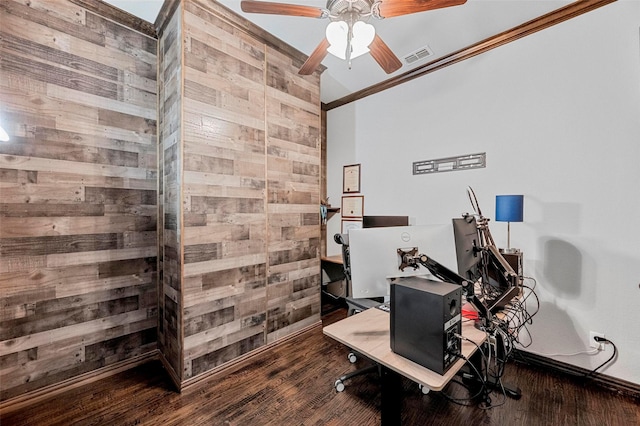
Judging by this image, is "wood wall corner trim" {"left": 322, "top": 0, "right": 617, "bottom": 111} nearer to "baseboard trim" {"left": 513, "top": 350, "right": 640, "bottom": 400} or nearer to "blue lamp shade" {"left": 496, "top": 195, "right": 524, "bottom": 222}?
"blue lamp shade" {"left": 496, "top": 195, "right": 524, "bottom": 222}

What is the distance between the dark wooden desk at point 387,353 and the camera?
1088 millimetres

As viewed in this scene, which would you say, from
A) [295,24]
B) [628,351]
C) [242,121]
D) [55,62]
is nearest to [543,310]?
[628,351]

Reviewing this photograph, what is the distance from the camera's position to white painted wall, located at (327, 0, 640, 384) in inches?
77.5

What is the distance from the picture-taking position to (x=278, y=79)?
2660 millimetres

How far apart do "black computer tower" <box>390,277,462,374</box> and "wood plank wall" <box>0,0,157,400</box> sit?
2.28m

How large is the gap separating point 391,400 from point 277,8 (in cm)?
233

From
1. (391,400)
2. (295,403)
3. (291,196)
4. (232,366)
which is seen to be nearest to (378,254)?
(391,400)

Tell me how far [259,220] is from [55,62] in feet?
6.34

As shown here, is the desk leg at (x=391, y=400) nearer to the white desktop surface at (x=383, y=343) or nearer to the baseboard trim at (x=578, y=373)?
the white desktop surface at (x=383, y=343)

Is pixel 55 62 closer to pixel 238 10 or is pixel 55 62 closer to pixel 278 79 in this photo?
pixel 238 10

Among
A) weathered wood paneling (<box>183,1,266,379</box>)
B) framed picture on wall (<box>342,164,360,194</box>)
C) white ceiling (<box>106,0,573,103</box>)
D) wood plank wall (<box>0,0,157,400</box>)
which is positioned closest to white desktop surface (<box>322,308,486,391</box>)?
weathered wood paneling (<box>183,1,266,379</box>)

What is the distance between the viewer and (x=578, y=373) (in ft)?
6.95

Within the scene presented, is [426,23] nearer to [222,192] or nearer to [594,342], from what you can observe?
[222,192]

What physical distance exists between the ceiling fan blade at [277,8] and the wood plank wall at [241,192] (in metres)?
0.73
